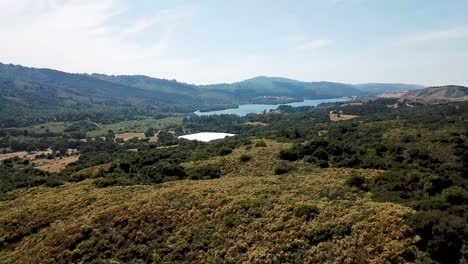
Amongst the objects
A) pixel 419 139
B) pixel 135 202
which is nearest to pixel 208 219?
pixel 135 202

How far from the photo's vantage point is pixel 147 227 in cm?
3497

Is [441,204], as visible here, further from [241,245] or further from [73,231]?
[73,231]

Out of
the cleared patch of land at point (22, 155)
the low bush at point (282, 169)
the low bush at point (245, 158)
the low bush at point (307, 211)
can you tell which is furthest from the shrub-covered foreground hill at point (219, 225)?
the cleared patch of land at point (22, 155)

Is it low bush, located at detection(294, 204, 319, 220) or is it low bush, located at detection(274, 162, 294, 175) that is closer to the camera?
low bush, located at detection(294, 204, 319, 220)

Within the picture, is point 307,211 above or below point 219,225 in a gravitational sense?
above

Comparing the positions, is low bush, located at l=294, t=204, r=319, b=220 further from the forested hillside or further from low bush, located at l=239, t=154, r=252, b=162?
low bush, located at l=239, t=154, r=252, b=162

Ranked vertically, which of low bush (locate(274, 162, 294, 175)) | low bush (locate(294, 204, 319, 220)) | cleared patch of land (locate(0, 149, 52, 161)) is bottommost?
cleared patch of land (locate(0, 149, 52, 161))

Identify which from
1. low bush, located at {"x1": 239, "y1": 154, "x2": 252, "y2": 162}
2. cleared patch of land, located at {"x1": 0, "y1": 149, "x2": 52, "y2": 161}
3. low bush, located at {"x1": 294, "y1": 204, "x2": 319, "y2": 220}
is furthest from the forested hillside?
cleared patch of land, located at {"x1": 0, "y1": 149, "x2": 52, "y2": 161}

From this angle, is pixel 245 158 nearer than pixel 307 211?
No

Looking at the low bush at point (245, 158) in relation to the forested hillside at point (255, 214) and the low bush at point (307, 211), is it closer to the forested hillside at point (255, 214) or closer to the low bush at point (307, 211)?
the forested hillside at point (255, 214)

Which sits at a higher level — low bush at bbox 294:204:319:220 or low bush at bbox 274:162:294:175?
low bush at bbox 294:204:319:220

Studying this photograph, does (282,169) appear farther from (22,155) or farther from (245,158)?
(22,155)

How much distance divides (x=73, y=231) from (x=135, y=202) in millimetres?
6174

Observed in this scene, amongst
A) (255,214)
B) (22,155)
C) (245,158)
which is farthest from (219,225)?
(22,155)
